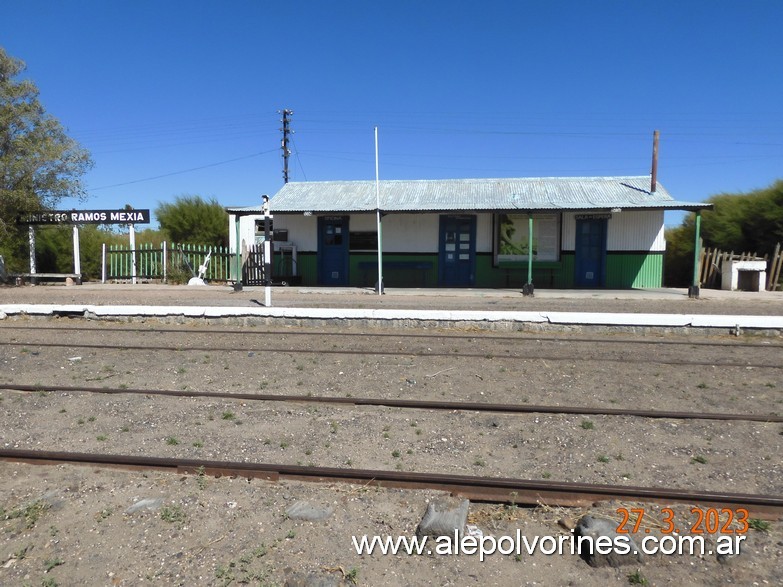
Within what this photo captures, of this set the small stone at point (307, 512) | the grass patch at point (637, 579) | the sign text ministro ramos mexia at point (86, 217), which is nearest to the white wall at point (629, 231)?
the sign text ministro ramos mexia at point (86, 217)

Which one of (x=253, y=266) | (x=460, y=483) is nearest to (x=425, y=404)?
(x=460, y=483)

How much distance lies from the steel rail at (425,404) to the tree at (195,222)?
32007mm

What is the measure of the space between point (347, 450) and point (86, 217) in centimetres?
2193

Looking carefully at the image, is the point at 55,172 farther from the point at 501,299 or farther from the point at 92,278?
the point at 501,299

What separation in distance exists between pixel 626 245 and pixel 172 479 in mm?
19049

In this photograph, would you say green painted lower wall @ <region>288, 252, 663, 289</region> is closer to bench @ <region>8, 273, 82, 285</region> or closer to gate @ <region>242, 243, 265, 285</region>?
gate @ <region>242, 243, 265, 285</region>

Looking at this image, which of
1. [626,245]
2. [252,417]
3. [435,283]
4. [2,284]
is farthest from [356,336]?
[2,284]

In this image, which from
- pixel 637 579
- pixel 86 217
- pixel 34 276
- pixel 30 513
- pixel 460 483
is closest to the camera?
pixel 637 579

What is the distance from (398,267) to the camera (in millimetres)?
21156

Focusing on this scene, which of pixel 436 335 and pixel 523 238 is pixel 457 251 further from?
pixel 436 335

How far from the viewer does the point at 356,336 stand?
10.6 m

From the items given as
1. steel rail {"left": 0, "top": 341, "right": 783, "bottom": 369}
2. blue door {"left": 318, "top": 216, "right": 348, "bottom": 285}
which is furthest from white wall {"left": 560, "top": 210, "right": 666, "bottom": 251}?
steel rail {"left": 0, "top": 341, "right": 783, "bottom": 369}

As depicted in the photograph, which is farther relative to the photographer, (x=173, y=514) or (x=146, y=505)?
(x=146, y=505)

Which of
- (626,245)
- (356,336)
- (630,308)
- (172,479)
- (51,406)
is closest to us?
(172,479)
